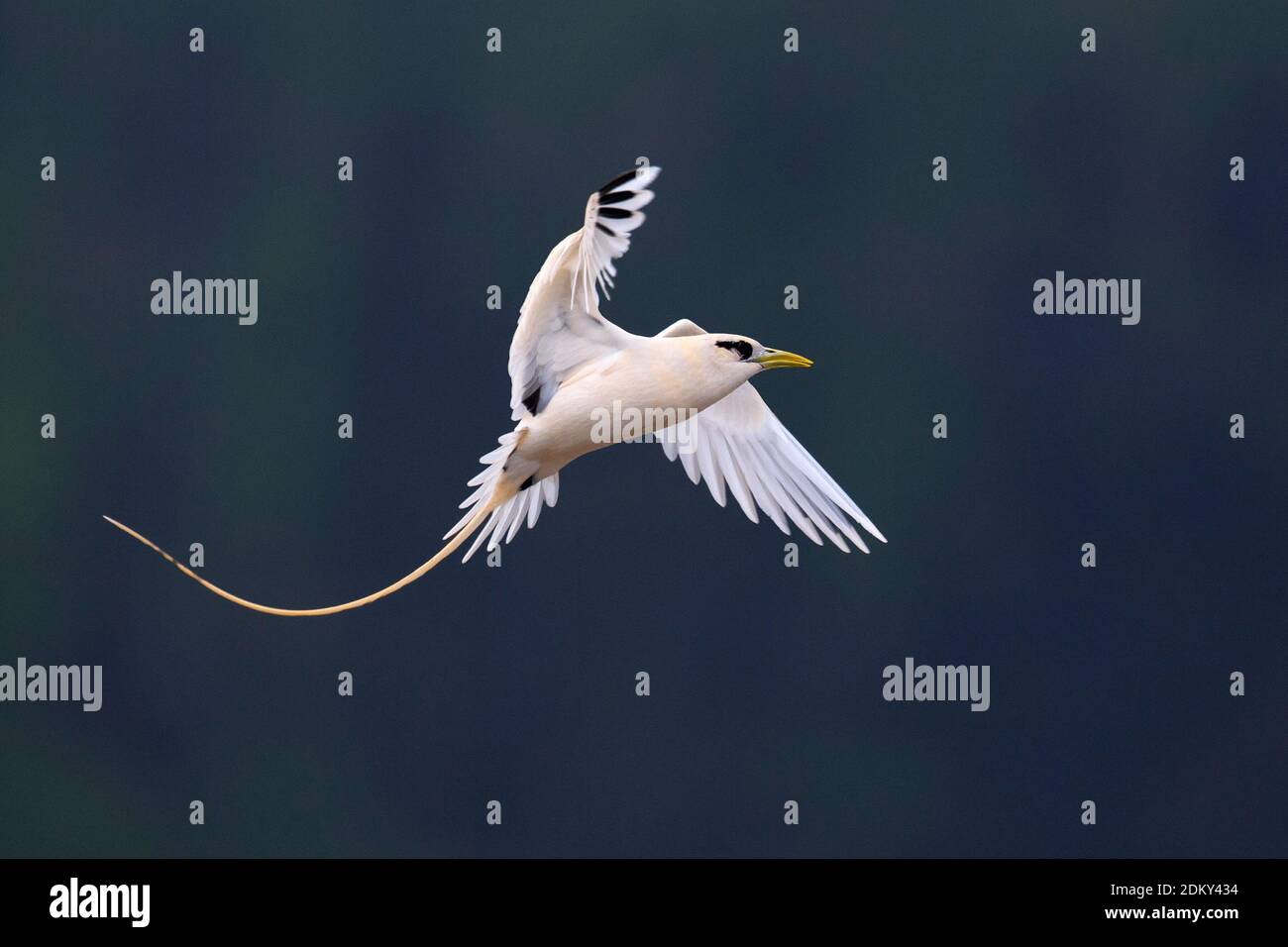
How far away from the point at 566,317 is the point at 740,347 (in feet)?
2.60

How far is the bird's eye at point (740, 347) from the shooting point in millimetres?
8688

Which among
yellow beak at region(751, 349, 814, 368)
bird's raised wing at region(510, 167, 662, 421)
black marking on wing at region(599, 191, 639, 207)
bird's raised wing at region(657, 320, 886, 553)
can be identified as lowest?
bird's raised wing at region(657, 320, 886, 553)

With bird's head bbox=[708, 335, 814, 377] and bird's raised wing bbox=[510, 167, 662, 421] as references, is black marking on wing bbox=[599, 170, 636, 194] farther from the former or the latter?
bird's head bbox=[708, 335, 814, 377]

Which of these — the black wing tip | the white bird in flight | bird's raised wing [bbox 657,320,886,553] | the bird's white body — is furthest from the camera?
bird's raised wing [bbox 657,320,886,553]

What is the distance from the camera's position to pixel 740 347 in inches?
342

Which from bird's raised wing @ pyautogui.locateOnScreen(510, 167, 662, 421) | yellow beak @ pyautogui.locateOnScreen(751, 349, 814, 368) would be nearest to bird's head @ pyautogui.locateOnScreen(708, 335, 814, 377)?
yellow beak @ pyautogui.locateOnScreen(751, 349, 814, 368)

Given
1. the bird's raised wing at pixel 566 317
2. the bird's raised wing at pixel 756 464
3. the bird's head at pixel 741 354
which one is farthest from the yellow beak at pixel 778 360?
the bird's raised wing at pixel 756 464

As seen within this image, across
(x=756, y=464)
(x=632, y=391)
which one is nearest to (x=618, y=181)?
(x=632, y=391)

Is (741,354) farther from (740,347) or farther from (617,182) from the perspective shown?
(617,182)

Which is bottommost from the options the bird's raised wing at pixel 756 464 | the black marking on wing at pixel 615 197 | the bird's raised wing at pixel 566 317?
the bird's raised wing at pixel 756 464

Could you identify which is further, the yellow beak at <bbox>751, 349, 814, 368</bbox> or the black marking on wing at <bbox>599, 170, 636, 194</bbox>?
the yellow beak at <bbox>751, 349, 814, 368</bbox>

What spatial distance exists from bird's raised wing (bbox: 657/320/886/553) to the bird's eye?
1.08 metres

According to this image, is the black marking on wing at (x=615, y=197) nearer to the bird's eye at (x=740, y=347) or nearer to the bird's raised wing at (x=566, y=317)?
the bird's raised wing at (x=566, y=317)

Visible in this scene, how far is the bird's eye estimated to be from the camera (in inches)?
342
